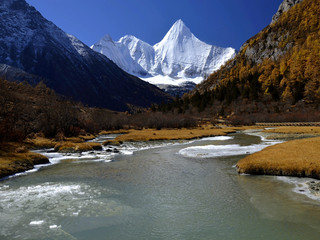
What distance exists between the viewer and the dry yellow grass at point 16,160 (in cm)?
2481

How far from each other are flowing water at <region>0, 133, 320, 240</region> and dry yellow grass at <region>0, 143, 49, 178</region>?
1.98 metres

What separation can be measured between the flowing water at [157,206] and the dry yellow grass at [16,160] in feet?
6.49

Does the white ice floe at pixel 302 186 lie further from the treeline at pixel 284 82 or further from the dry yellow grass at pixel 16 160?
the treeline at pixel 284 82

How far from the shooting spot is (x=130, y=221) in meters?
13.2

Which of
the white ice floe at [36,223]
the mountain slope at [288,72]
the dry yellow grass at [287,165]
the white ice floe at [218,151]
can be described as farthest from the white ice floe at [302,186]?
the mountain slope at [288,72]

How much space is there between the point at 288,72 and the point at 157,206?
540 ft

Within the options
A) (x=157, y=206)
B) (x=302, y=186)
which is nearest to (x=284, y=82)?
(x=302, y=186)

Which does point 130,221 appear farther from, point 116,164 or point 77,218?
point 116,164

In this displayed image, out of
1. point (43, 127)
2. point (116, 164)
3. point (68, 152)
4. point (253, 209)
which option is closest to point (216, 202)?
point (253, 209)

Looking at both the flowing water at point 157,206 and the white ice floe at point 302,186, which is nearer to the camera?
the flowing water at point 157,206

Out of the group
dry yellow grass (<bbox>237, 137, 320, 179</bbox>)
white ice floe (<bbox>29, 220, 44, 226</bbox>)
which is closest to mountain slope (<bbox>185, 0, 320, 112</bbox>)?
dry yellow grass (<bbox>237, 137, 320, 179</bbox>)

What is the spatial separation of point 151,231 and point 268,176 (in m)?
14.0

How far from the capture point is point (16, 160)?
91.1 feet

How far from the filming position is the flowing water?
11.8 metres
